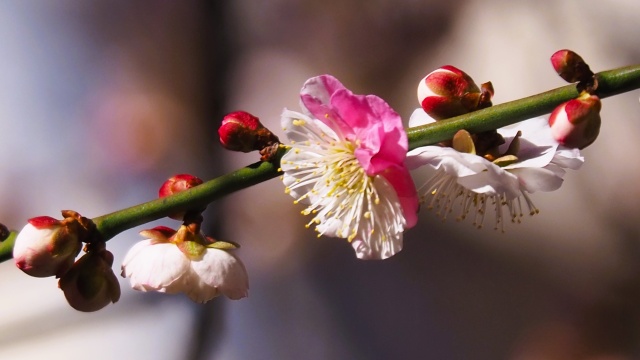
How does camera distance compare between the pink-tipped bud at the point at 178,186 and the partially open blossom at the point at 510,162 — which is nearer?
the partially open blossom at the point at 510,162

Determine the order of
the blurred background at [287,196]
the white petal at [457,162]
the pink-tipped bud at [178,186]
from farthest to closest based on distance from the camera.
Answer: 1. the blurred background at [287,196]
2. the pink-tipped bud at [178,186]
3. the white petal at [457,162]

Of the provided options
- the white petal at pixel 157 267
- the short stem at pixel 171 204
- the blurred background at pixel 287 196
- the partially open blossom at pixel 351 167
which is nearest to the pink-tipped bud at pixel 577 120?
the partially open blossom at pixel 351 167

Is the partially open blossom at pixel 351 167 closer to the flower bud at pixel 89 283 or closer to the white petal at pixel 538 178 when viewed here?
the white petal at pixel 538 178

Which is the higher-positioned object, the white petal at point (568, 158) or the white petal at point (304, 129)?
the white petal at point (304, 129)

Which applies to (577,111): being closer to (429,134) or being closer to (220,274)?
(429,134)

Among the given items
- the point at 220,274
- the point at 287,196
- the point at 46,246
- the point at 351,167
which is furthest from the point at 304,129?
the point at 287,196

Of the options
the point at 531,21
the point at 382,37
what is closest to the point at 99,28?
the point at 382,37
